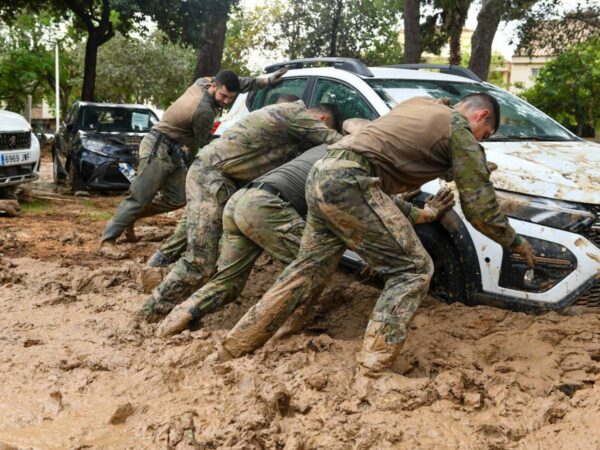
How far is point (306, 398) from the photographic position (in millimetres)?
3641

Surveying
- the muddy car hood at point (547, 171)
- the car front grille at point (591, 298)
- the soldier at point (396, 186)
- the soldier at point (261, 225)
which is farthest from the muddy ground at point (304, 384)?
the muddy car hood at point (547, 171)

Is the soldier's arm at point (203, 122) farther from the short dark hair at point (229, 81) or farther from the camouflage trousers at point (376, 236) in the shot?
the camouflage trousers at point (376, 236)

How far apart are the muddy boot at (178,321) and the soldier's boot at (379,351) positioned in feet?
4.33

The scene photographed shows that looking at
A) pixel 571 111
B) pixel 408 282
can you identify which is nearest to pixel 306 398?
pixel 408 282

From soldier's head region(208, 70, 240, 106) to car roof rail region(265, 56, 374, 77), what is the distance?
2.02 feet

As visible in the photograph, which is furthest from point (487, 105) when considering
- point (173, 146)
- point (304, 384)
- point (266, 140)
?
point (173, 146)

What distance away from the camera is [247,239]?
15.5 ft

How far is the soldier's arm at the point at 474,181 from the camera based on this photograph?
3770 mm

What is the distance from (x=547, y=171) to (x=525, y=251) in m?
0.66

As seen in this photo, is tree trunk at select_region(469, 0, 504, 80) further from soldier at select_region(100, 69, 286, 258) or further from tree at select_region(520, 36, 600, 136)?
tree at select_region(520, 36, 600, 136)

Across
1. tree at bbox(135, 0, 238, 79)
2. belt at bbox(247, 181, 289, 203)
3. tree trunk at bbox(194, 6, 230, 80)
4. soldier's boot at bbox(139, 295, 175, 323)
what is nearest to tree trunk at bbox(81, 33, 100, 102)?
tree at bbox(135, 0, 238, 79)

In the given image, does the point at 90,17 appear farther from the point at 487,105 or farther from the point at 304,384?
the point at 304,384

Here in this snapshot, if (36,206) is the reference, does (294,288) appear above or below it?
above

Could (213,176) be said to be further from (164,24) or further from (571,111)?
(571,111)
